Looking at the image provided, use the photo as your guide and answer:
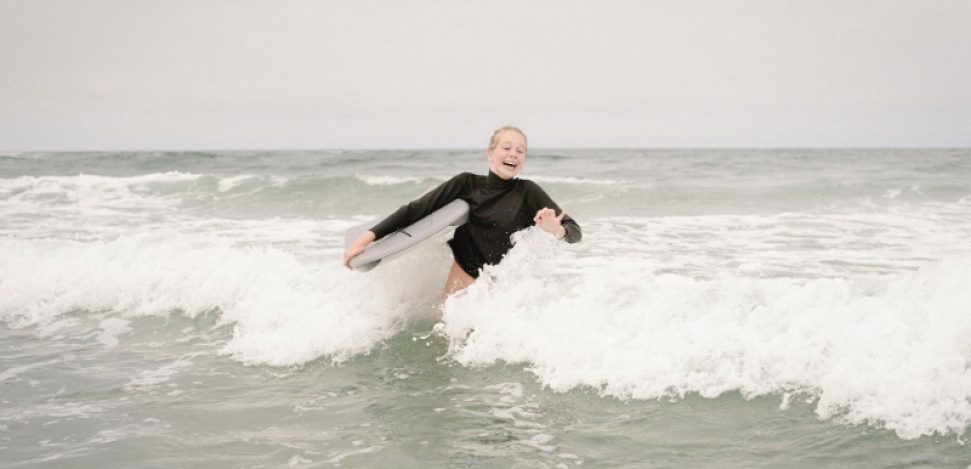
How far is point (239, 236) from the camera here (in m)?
12.4

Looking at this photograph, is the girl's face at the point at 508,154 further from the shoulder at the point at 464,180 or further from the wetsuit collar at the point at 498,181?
the shoulder at the point at 464,180

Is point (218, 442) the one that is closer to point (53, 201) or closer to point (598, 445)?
point (598, 445)

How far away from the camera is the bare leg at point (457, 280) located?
5.50m

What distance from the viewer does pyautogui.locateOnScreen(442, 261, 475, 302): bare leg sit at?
18.1ft

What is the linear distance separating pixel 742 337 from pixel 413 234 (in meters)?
2.32

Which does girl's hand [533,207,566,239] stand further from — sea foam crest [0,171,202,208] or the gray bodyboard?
sea foam crest [0,171,202,208]

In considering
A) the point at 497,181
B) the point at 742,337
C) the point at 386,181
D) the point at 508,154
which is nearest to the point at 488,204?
the point at 497,181

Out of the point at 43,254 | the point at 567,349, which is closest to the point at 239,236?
the point at 43,254

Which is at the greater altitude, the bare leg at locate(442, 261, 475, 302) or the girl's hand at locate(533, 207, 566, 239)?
the girl's hand at locate(533, 207, 566, 239)

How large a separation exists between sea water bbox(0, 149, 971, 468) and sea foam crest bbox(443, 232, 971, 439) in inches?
0.6

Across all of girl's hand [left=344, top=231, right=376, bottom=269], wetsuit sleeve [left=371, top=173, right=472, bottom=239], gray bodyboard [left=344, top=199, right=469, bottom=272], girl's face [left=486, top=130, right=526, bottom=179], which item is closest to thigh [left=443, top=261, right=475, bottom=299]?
gray bodyboard [left=344, top=199, right=469, bottom=272]

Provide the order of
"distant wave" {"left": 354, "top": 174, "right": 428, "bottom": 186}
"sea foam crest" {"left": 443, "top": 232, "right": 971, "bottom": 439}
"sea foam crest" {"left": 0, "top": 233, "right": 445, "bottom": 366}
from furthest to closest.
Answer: "distant wave" {"left": 354, "top": 174, "right": 428, "bottom": 186} < "sea foam crest" {"left": 0, "top": 233, "right": 445, "bottom": 366} < "sea foam crest" {"left": 443, "top": 232, "right": 971, "bottom": 439}

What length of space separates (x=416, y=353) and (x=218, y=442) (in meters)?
1.94

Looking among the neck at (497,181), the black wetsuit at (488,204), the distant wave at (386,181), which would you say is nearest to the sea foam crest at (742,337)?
the black wetsuit at (488,204)
